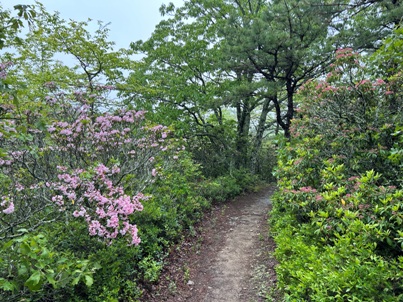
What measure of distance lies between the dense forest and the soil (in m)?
0.31

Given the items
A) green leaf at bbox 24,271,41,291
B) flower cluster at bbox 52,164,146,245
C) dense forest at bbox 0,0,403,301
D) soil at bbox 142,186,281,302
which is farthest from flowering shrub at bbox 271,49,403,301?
green leaf at bbox 24,271,41,291

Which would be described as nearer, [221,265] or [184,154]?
[221,265]

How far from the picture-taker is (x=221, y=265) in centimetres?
490

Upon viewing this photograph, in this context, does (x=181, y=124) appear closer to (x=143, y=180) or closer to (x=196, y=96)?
(x=196, y=96)

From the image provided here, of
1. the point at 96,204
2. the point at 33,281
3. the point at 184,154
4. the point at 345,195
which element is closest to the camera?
the point at 33,281

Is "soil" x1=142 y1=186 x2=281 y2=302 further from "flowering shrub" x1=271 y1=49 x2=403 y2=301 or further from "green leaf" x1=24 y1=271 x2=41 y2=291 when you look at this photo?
"green leaf" x1=24 y1=271 x2=41 y2=291

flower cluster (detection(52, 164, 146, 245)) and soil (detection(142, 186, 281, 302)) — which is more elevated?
flower cluster (detection(52, 164, 146, 245))

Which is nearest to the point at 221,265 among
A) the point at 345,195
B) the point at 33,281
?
the point at 345,195

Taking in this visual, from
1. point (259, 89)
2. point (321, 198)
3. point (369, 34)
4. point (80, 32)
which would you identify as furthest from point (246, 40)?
point (321, 198)

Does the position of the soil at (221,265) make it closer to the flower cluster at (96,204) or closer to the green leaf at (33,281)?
the flower cluster at (96,204)

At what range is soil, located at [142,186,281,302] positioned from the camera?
13.1 feet

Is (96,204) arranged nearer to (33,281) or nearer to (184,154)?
(33,281)

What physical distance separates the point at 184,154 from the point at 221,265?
425cm

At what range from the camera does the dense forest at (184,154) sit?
2.61 metres
